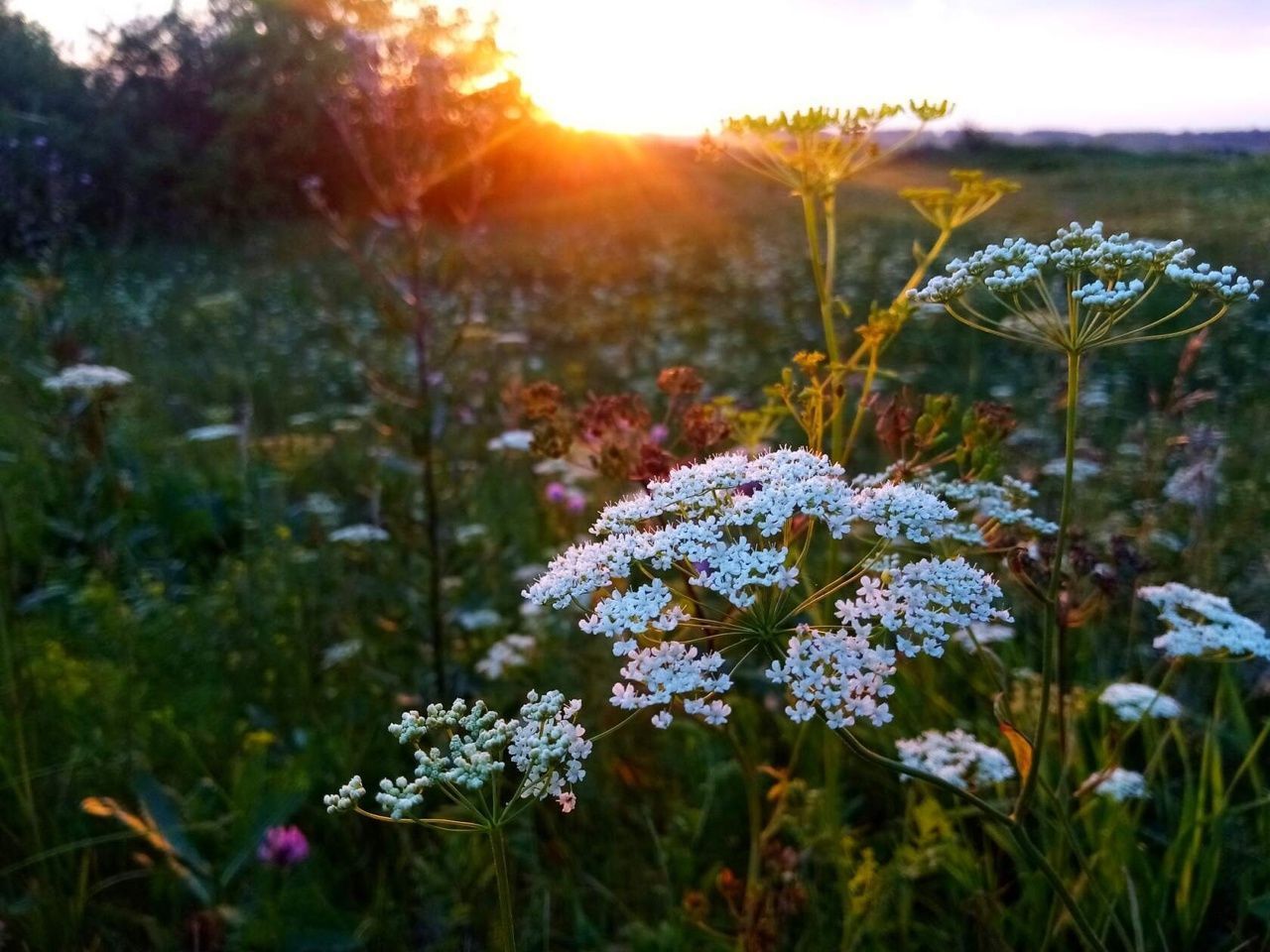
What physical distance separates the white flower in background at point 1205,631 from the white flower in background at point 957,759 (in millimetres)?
377

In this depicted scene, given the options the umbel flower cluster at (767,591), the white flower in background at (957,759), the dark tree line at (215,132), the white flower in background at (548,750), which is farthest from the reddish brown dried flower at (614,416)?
the dark tree line at (215,132)

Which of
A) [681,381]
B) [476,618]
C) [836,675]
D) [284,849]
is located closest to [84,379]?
[476,618]

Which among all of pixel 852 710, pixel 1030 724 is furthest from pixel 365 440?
pixel 852 710

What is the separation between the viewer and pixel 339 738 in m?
2.94

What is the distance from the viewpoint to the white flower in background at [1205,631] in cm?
177

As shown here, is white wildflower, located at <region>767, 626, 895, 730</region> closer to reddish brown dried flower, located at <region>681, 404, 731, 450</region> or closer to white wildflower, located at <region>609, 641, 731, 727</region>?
white wildflower, located at <region>609, 641, 731, 727</region>

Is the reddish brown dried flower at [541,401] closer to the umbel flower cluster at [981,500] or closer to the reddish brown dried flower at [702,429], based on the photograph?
the reddish brown dried flower at [702,429]

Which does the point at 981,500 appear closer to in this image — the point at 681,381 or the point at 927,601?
the point at 927,601

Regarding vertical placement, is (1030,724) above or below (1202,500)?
below

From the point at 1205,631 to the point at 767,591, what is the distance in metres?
1.03

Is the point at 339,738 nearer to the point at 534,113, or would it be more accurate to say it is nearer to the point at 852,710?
the point at 852,710

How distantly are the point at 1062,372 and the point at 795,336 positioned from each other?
4.31 m

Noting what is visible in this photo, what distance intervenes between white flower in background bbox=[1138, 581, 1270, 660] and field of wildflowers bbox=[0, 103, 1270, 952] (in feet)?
0.04

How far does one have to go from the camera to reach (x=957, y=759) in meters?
2.01
